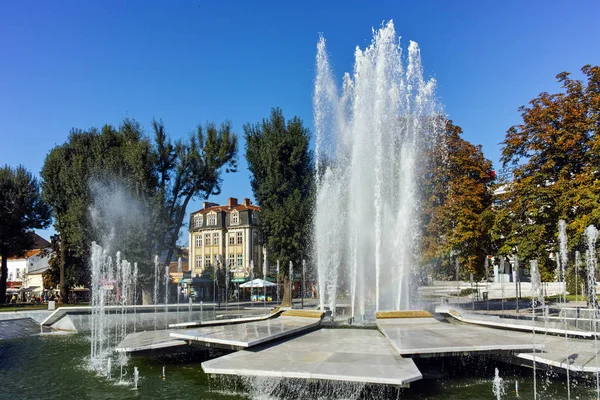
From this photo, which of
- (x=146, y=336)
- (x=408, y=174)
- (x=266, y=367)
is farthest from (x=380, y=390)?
(x=408, y=174)

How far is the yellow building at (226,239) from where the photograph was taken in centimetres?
5788

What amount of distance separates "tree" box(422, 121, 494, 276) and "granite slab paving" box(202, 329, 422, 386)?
13539 millimetres

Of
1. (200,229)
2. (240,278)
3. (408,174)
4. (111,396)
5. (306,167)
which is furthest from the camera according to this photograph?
(200,229)

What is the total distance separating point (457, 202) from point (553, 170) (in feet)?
16.4

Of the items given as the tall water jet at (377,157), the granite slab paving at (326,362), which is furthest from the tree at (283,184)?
the granite slab paving at (326,362)

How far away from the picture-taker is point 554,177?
23.0 meters

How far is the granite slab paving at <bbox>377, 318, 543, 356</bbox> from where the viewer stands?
10984mm

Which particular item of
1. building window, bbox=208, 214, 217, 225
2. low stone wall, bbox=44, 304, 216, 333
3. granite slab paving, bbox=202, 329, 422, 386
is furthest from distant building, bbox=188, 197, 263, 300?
granite slab paving, bbox=202, 329, 422, 386

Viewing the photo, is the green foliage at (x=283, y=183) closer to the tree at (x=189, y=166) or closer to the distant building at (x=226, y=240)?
the tree at (x=189, y=166)

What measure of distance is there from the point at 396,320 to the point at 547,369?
16.2ft

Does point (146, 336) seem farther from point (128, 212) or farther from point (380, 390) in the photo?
point (128, 212)

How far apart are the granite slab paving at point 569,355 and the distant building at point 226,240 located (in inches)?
1708

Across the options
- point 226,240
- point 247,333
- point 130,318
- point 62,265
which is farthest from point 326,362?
point 226,240

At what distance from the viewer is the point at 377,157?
2139cm
